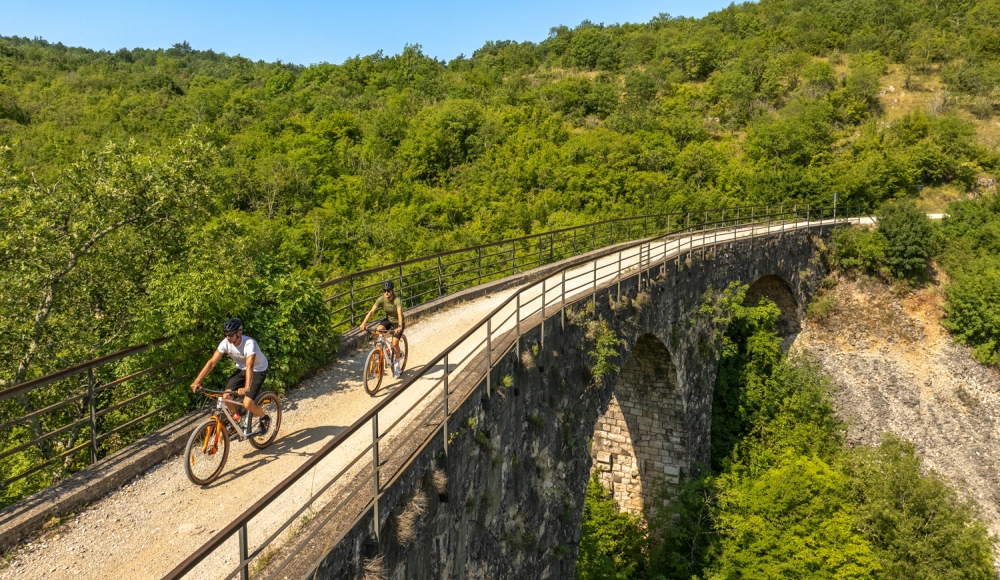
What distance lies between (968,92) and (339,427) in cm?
6371

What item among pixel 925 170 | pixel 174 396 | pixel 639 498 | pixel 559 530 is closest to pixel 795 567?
pixel 639 498

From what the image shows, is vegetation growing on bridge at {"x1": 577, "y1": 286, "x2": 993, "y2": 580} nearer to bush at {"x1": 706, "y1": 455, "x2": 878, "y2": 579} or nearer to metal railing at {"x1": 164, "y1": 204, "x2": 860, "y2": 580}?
bush at {"x1": 706, "y1": 455, "x2": 878, "y2": 579}

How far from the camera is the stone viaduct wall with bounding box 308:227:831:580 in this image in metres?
5.58

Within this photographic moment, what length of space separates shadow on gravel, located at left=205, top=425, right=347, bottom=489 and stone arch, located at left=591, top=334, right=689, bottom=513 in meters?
11.6

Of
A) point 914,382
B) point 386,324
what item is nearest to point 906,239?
point 914,382

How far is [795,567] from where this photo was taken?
15.5m

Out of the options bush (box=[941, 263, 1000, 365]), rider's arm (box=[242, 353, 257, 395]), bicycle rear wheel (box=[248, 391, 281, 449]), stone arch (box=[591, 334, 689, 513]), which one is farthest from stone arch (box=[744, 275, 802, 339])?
rider's arm (box=[242, 353, 257, 395])

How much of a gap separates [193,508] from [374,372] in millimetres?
2997

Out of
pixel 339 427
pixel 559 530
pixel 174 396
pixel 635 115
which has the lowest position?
pixel 559 530

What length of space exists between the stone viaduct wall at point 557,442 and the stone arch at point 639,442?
4 cm

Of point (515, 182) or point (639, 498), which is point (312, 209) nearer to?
point (515, 182)

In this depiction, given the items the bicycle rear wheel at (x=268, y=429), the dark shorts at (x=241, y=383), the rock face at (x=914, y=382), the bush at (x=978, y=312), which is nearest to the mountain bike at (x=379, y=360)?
the bicycle rear wheel at (x=268, y=429)

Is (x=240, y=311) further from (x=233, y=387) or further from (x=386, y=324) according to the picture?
(x=386, y=324)

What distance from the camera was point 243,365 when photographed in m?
6.17
